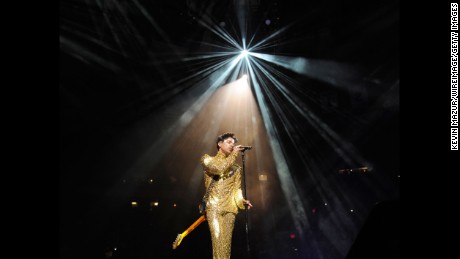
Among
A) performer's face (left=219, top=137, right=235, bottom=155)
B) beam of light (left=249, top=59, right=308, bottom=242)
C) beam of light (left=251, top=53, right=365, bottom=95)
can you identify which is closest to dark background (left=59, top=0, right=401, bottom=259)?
beam of light (left=251, top=53, right=365, bottom=95)

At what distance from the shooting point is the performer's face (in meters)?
4.60

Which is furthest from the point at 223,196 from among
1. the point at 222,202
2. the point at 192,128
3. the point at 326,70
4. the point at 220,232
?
the point at 326,70

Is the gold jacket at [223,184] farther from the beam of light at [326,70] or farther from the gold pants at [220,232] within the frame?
the beam of light at [326,70]

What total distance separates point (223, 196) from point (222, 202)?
0.08 metres

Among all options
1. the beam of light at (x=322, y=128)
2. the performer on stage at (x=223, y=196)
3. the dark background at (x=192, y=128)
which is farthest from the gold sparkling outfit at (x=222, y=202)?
the beam of light at (x=322, y=128)

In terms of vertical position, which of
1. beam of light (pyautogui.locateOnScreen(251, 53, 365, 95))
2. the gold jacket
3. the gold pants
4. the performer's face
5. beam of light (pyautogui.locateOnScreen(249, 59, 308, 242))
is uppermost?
beam of light (pyautogui.locateOnScreen(251, 53, 365, 95))

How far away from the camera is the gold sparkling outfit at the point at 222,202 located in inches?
173

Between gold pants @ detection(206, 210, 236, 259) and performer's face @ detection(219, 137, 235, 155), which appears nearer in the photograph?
gold pants @ detection(206, 210, 236, 259)

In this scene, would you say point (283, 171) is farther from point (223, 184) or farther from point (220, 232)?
point (220, 232)

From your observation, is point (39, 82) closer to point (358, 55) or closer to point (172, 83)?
point (172, 83)

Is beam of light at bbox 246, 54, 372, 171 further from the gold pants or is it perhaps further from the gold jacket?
the gold pants

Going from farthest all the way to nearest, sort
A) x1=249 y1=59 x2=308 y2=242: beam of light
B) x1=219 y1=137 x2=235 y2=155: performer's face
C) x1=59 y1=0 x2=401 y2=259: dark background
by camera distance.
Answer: x1=249 y1=59 x2=308 y2=242: beam of light, x1=59 y1=0 x2=401 y2=259: dark background, x1=219 y1=137 x2=235 y2=155: performer's face

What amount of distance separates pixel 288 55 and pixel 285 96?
122 centimetres

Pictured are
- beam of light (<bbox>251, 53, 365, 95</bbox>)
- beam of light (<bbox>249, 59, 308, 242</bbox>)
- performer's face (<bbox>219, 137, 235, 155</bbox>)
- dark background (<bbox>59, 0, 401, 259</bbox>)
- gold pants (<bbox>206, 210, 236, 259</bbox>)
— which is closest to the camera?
gold pants (<bbox>206, 210, 236, 259</bbox>)
